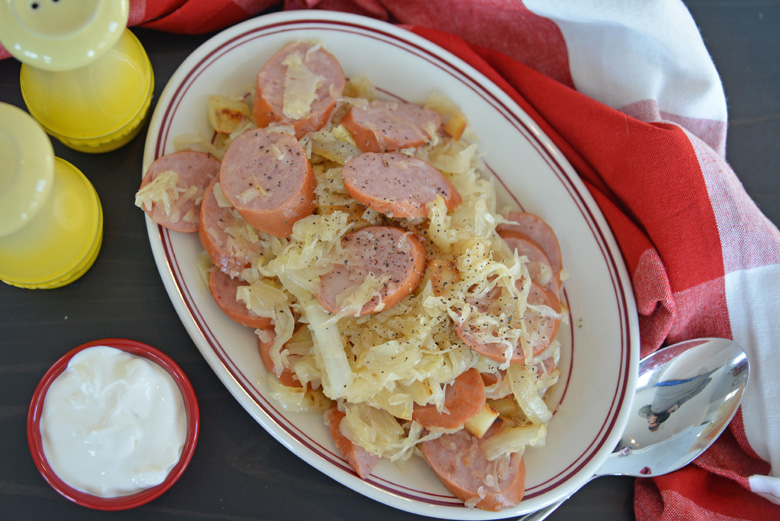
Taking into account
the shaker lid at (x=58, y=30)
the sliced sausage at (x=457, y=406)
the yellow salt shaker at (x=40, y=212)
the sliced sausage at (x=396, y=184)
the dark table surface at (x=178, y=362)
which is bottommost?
the dark table surface at (x=178, y=362)

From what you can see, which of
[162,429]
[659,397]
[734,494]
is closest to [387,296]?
[162,429]

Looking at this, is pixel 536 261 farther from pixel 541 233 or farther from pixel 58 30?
pixel 58 30

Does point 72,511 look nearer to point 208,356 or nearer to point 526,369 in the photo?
point 208,356

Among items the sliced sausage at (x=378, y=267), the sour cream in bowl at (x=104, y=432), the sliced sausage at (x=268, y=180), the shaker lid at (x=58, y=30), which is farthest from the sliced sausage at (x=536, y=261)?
the shaker lid at (x=58, y=30)

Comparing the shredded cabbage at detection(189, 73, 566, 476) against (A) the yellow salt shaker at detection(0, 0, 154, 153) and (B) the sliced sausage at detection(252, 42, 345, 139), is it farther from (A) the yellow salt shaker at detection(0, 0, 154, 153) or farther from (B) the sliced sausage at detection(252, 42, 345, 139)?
(A) the yellow salt shaker at detection(0, 0, 154, 153)

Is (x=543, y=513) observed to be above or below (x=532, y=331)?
below

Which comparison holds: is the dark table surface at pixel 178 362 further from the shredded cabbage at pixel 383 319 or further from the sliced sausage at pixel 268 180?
the sliced sausage at pixel 268 180

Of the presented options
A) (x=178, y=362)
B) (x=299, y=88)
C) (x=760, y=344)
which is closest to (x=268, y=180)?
(x=299, y=88)
